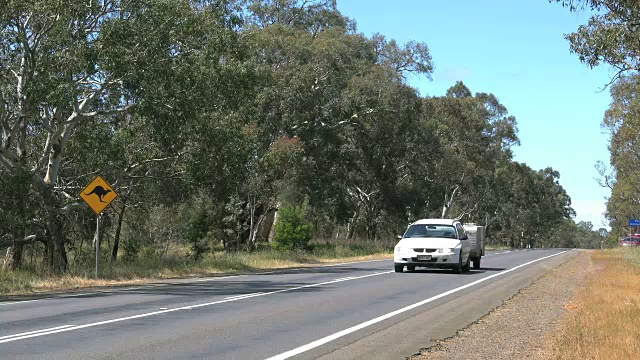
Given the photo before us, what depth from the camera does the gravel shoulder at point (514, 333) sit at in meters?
10.2

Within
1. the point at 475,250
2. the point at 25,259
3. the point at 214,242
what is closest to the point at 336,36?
the point at 214,242

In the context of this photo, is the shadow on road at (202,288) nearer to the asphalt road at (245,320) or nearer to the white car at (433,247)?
the asphalt road at (245,320)

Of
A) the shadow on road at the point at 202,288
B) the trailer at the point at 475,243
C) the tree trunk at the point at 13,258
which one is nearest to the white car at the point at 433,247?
the shadow on road at the point at 202,288

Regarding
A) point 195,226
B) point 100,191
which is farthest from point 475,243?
point 100,191

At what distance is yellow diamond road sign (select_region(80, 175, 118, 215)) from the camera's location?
23.8 m

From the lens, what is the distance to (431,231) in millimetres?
27375

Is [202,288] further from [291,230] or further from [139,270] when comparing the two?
[291,230]

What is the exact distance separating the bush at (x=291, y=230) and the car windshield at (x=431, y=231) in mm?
15711

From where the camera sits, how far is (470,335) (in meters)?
12.0

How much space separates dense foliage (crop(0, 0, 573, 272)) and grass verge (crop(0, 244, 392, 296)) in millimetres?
1603

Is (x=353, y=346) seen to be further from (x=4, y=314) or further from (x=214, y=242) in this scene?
(x=214, y=242)

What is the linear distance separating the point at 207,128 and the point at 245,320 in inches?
622

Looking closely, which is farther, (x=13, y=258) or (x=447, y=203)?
(x=447, y=203)

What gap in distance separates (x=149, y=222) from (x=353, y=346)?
1142 inches
